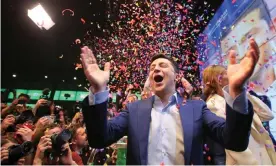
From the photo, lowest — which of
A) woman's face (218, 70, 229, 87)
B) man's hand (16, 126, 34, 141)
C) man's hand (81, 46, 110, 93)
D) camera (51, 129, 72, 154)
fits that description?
camera (51, 129, 72, 154)

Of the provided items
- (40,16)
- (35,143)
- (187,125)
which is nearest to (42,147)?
(35,143)

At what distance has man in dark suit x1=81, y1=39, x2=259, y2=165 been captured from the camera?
1130 millimetres

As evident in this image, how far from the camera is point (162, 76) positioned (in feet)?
5.65

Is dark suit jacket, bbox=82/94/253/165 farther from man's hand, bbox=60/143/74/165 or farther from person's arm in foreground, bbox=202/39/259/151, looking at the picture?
man's hand, bbox=60/143/74/165

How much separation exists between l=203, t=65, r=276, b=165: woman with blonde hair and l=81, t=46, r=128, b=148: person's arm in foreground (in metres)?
1.10

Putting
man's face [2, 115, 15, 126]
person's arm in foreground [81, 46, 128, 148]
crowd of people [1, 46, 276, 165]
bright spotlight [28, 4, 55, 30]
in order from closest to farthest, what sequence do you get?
1. person's arm in foreground [81, 46, 128, 148]
2. crowd of people [1, 46, 276, 165]
3. man's face [2, 115, 15, 126]
4. bright spotlight [28, 4, 55, 30]

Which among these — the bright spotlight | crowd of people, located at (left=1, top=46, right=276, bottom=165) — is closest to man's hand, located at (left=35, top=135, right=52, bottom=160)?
crowd of people, located at (left=1, top=46, right=276, bottom=165)

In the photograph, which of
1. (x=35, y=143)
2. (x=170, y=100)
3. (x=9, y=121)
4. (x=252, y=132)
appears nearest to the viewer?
(x=170, y=100)

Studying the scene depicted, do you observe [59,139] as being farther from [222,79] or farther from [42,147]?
[222,79]

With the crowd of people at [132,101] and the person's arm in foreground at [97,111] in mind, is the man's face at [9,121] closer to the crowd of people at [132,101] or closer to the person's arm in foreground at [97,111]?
the crowd of people at [132,101]

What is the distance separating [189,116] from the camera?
4.62ft

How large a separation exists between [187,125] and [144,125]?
0.23 m

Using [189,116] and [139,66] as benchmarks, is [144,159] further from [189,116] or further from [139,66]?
[139,66]

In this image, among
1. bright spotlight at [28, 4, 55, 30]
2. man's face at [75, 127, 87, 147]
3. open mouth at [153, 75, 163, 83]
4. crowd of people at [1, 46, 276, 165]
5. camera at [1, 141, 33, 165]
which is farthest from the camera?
bright spotlight at [28, 4, 55, 30]
